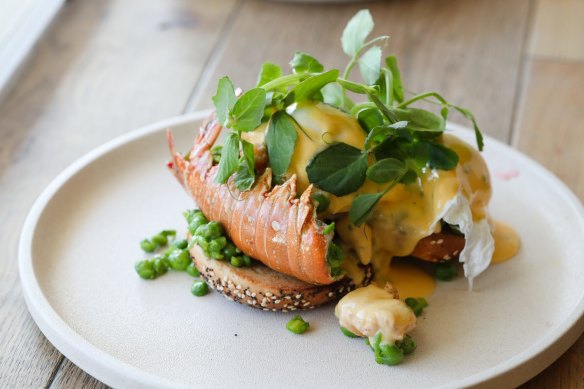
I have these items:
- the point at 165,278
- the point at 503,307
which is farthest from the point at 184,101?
the point at 503,307

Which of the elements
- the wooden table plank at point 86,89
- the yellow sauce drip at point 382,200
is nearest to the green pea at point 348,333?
the yellow sauce drip at point 382,200

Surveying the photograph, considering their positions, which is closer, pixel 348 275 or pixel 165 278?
pixel 348 275

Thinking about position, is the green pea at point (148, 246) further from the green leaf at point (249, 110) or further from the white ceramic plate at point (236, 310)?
the green leaf at point (249, 110)

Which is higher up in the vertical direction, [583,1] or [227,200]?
[227,200]

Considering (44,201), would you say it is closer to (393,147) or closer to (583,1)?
(393,147)

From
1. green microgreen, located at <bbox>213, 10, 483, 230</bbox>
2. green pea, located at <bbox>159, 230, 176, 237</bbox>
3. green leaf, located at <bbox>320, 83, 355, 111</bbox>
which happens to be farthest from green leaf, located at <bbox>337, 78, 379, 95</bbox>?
green pea, located at <bbox>159, 230, 176, 237</bbox>

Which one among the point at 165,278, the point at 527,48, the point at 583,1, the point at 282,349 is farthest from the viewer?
the point at 583,1

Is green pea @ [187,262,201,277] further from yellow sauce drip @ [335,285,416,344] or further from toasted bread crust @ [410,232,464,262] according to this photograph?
toasted bread crust @ [410,232,464,262]

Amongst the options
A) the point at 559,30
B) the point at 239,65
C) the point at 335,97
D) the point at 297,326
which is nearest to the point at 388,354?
the point at 297,326

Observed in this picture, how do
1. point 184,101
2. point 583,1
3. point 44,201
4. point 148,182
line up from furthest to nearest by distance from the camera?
point 583,1 → point 184,101 → point 148,182 → point 44,201
